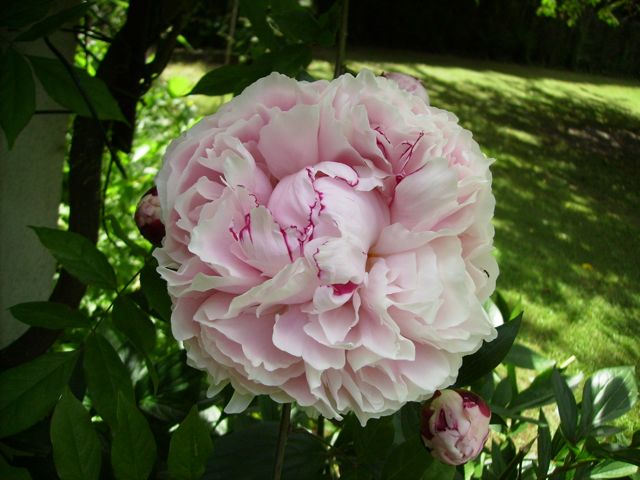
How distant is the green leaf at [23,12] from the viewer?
2.21 ft

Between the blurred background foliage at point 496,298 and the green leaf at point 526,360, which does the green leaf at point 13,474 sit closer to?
the blurred background foliage at point 496,298

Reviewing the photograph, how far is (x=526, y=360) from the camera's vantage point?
3.13ft

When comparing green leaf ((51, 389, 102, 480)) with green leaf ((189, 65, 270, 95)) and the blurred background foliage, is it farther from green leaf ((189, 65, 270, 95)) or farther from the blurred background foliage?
green leaf ((189, 65, 270, 95))

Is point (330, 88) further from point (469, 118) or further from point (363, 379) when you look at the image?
point (469, 118)

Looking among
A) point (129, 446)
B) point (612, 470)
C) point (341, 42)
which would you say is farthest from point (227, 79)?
point (612, 470)

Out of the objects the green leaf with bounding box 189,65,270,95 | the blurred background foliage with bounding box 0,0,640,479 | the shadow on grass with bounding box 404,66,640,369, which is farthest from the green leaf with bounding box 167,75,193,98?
the green leaf with bounding box 189,65,270,95

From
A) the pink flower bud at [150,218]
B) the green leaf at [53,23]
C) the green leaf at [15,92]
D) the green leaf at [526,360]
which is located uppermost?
the green leaf at [53,23]

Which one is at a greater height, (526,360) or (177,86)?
(177,86)

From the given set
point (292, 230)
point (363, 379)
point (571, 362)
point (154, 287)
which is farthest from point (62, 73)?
point (571, 362)

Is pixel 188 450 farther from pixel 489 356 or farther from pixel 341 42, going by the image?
pixel 341 42

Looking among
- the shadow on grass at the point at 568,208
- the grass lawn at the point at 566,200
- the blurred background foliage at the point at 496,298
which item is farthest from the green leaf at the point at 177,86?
the shadow on grass at the point at 568,208

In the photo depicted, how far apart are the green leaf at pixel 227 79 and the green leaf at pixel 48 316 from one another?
1.08 feet

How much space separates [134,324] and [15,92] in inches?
Result: 12.2

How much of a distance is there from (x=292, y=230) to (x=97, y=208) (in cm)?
90
